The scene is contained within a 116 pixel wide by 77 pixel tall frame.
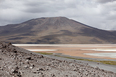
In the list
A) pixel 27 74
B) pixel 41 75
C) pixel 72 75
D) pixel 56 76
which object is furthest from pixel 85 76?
pixel 27 74

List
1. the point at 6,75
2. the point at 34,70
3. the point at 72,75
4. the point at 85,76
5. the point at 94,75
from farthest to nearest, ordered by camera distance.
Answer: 1. the point at 94,75
2. the point at 85,76
3. the point at 72,75
4. the point at 34,70
5. the point at 6,75

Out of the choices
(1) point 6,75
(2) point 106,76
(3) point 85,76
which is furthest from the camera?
(2) point 106,76

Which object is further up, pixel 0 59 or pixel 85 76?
pixel 0 59

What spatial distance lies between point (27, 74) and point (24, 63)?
7.04 feet

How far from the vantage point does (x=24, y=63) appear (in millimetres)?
16422

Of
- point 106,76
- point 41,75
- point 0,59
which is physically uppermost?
point 0,59

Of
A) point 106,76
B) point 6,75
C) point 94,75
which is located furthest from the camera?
point 106,76

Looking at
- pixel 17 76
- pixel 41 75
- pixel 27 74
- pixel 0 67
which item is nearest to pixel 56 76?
pixel 41 75

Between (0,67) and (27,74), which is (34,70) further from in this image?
(0,67)

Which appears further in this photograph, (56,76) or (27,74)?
(56,76)

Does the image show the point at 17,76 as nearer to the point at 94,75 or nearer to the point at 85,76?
the point at 85,76

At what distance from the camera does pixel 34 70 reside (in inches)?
612

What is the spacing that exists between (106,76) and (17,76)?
13.1 metres

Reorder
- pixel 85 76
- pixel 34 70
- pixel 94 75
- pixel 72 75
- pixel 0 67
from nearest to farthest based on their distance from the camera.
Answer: pixel 0 67, pixel 34 70, pixel 72 75, pixel 85 76, pixel 94 75
